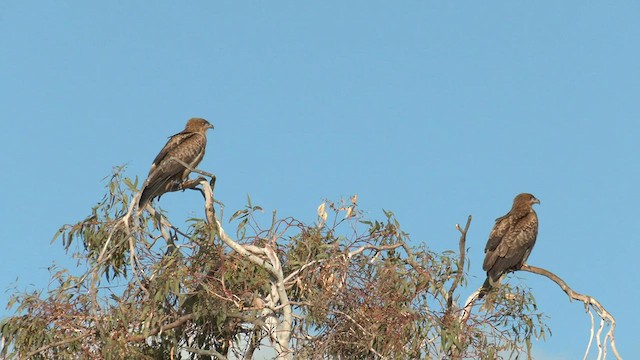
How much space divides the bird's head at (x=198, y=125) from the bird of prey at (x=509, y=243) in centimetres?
466

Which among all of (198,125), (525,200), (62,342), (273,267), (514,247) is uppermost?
(198,125)

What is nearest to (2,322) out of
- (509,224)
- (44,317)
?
(44,317)

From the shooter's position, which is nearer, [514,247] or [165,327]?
[165,327]

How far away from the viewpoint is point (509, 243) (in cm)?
1388

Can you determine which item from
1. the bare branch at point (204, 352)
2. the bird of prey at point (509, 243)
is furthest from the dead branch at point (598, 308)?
the bare branch at point (204, 352)

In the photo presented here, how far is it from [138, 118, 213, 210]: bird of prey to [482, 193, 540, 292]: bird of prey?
4.36 meters

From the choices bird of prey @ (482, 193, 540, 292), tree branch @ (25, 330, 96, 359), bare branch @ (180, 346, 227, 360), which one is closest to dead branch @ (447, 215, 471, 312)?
bird of prey @ (482, 193, 540, 292)

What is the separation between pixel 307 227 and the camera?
41.0ft

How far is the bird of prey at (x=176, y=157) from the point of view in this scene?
1323 cm

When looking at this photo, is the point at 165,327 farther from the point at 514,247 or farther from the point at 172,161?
the point at 514,247

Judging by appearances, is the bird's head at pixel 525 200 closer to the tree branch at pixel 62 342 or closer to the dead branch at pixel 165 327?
the dead branch at pixel 165 327

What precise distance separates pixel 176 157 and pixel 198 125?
1.91m

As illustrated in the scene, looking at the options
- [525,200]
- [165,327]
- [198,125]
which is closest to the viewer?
[165,327]

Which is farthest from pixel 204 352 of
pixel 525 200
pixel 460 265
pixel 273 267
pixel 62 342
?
pixel 525 200
